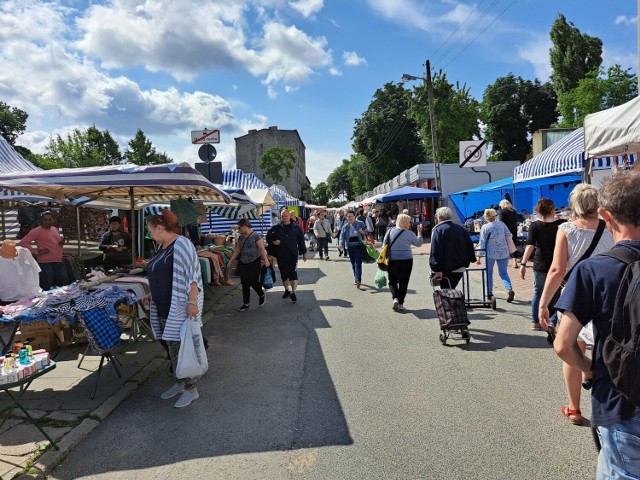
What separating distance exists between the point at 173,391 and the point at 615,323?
13.5ft

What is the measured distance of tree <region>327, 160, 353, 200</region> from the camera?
10856 centimetres

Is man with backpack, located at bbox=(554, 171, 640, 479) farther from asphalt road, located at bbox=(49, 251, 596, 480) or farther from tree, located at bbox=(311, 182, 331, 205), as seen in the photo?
tree, located at bbox=(311, 182, 331, 205)

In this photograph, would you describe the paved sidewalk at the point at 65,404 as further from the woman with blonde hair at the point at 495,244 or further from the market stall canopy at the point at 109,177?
the woman with blonde hair at the point at 495,244

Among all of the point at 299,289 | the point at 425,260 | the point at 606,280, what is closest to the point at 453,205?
the point at 425,260

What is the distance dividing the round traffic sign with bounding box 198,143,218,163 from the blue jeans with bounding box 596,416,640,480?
8721 millimetres

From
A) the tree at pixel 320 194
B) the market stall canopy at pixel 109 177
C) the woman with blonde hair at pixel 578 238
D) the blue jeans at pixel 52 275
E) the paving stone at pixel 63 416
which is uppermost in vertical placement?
the tree at pixel 320 194

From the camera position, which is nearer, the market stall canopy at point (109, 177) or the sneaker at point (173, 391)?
the sneaker at point (173, 391)

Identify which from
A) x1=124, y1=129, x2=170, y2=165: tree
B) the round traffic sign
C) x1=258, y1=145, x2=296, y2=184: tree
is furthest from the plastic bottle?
x1=124, y1=129, x2=170, y2=165: tree

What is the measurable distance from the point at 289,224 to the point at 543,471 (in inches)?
281

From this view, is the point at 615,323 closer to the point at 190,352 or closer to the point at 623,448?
the point at 623,448

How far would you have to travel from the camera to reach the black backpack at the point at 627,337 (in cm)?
163

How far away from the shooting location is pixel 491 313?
300 inches

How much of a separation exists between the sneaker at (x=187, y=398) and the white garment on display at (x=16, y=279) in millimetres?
2839

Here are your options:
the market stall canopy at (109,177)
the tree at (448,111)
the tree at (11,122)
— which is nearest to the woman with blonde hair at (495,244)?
the market stall canopy at (109,177)
